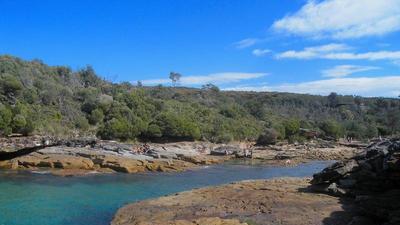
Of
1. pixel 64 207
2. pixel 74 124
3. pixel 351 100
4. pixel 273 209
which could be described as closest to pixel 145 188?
pixel 64 207

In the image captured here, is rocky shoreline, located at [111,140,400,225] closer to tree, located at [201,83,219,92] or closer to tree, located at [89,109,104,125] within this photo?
tree, located at [89,109,104,125]

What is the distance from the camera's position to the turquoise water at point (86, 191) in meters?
24.5

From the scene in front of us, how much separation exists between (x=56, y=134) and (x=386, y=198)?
5509 cm

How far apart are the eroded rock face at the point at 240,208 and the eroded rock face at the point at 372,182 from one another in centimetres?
95

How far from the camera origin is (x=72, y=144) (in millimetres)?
53125

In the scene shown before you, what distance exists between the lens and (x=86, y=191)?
32.9 metres

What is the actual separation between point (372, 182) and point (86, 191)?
19.5 metres

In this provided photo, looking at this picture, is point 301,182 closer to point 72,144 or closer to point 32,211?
point 32,211

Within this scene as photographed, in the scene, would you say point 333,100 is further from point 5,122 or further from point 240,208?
point 240,208

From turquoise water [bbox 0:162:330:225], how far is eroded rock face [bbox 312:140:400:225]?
38.5 ft

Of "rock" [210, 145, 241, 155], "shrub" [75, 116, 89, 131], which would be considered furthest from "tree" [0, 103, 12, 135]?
"rock" [210, 145, 241, 155]

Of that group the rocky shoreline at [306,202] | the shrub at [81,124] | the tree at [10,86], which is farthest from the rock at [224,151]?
the rocky shoreline at [306,202]

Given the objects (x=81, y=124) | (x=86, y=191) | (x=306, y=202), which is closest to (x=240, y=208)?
(x=306, y=202)

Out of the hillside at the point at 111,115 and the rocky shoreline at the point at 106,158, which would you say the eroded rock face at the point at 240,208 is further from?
the hillside at the point at 111,115
